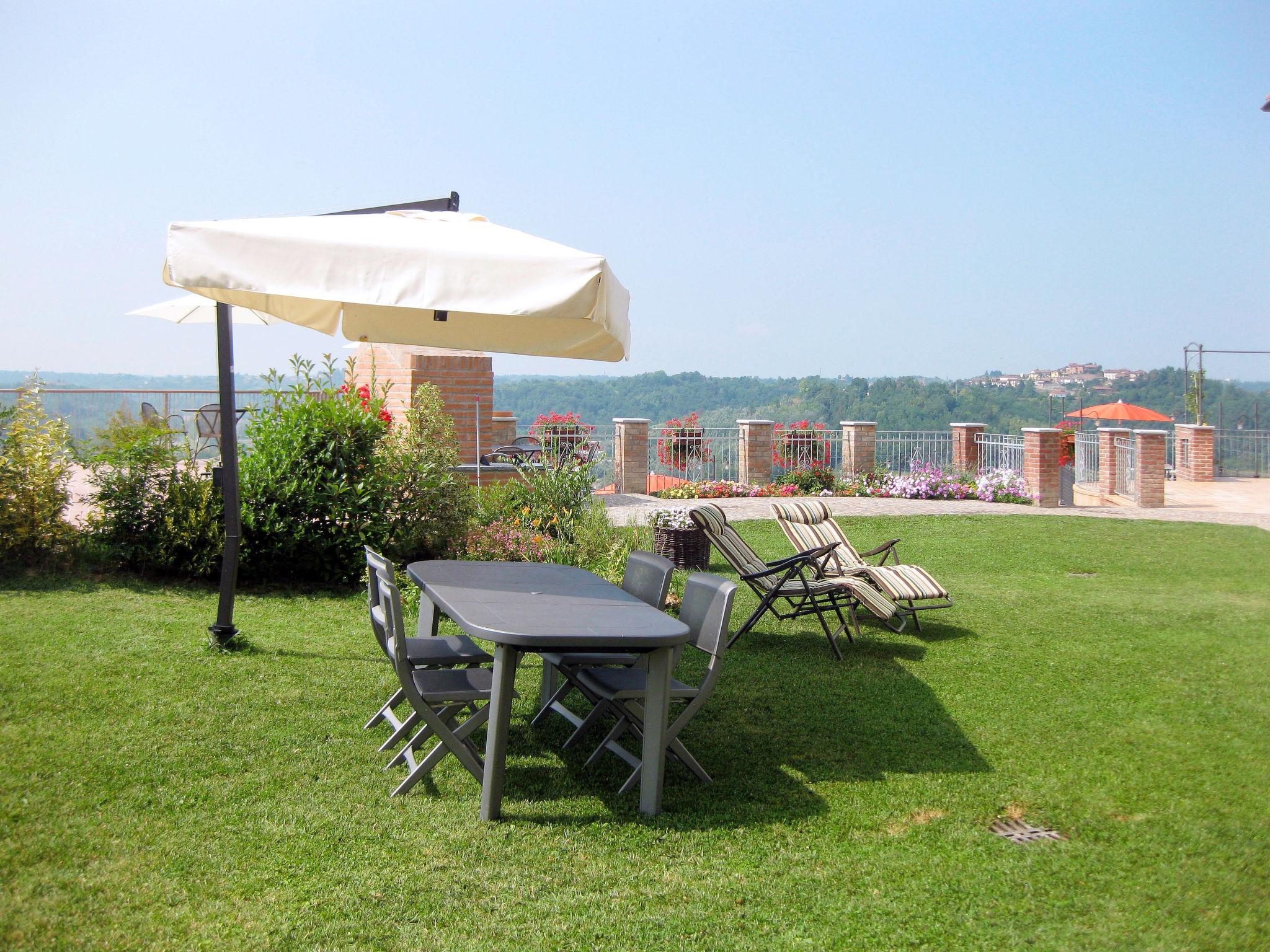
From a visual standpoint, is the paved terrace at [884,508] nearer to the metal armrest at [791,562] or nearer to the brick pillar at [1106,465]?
the brick pillar at [1106,465]

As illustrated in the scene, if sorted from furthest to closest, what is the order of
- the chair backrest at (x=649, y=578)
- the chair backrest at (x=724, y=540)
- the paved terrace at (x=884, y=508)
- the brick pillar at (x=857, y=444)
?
the brick pillar at (x=857, y=444) → the paved terrace at (x=884, y=508) → the chair backrest at (x=724, y=540) → the chair backrest at (x=649, y=578)

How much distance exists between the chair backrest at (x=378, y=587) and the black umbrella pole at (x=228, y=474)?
4.53ft

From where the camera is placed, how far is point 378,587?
4.20 meters

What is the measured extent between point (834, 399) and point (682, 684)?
28144mm

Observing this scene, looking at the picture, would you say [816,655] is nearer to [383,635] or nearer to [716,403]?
[383,635]

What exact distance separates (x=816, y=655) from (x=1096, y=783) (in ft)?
9.48

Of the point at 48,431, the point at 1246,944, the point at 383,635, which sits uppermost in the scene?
the point at 48,431

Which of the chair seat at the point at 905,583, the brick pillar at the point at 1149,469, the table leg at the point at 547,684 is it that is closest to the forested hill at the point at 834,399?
the chair seat at the point at 905,583

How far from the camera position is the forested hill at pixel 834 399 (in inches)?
52.9

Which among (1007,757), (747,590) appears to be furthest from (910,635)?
(1007,757)

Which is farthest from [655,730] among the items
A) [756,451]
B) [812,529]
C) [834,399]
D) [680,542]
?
[834,399]

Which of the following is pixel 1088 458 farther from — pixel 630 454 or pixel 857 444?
pixel 630 454

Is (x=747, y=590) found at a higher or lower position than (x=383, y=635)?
lower

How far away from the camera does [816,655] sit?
6.27m
